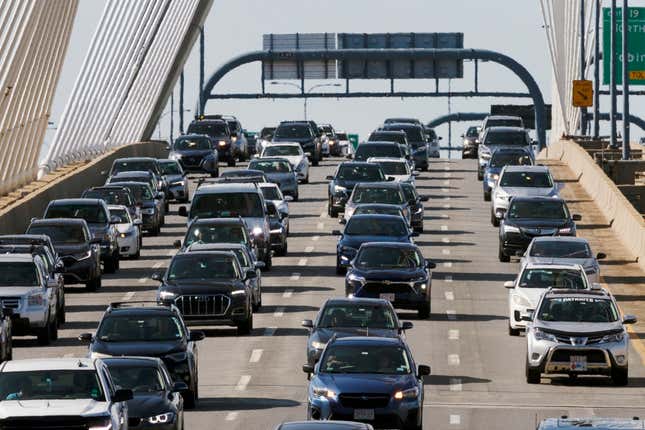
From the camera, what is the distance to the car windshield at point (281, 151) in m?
76.6

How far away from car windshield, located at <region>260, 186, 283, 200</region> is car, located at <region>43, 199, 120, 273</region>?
23.8ft

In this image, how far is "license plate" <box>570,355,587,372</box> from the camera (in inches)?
1316

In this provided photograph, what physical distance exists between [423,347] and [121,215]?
17196 millimetres

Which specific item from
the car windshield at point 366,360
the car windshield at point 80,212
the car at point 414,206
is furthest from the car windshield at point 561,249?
the car windshield at point 366,360

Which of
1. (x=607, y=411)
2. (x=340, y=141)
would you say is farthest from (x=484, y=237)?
(x=340, y=141)

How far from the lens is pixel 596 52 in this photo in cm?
9212

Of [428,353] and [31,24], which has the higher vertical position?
[31,24]

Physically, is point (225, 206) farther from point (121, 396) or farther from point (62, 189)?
point (121, 396)

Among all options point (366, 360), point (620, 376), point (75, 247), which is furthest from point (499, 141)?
point (366, 360)

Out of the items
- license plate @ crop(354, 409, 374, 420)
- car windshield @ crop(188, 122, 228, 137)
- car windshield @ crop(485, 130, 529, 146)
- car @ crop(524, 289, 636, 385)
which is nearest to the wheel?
car @ crop(524, 289, 636, 385)

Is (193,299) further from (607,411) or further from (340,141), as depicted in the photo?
(340,141)

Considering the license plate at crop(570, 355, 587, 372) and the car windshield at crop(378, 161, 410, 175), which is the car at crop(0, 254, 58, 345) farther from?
the car windshield at crop(378, 161, 410, 175)

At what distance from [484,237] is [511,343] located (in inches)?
834

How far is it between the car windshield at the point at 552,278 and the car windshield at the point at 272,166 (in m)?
28.8
